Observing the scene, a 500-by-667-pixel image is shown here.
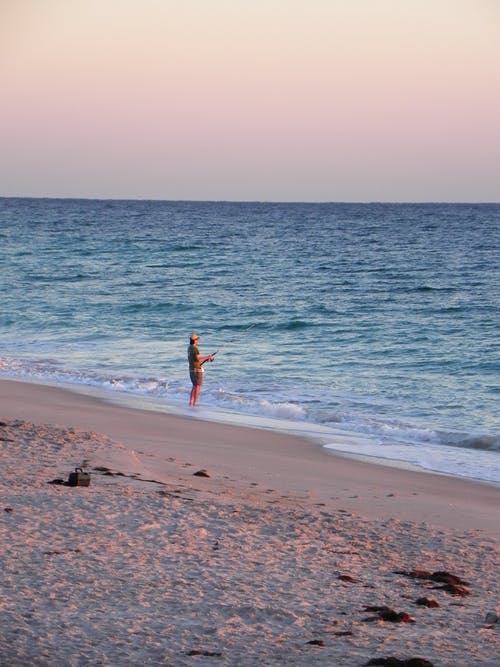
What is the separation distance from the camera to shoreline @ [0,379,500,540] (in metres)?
9.85

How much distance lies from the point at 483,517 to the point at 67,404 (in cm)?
814

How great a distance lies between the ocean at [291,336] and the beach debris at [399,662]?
657 centimetres

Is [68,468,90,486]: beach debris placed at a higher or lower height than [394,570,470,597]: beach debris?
higher

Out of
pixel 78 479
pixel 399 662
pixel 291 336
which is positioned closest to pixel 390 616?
pixel 399 662

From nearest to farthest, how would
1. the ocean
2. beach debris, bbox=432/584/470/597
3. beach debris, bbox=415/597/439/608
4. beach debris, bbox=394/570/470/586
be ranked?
1. beach debris, bbox=415/597/439/608
2. beach debris, bbox=432/584/470/597
3. beach debris, bbox=394/570/470/586
4. the ocean

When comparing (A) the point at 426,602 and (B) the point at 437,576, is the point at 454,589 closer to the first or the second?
(B) the point at 437,576

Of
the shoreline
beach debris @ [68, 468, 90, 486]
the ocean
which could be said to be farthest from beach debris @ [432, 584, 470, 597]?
the ocean

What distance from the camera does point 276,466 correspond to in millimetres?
11602

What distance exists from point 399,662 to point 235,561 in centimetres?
195

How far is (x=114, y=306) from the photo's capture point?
107 ft

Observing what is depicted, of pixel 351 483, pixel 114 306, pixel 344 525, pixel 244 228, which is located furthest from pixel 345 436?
pixel 244 228

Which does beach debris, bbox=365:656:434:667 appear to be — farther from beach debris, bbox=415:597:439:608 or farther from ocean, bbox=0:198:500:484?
ocean, bbox=0:198:500:484

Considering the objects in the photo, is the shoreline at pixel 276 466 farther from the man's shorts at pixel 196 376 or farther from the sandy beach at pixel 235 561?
the man's shorts at pixel 196 376

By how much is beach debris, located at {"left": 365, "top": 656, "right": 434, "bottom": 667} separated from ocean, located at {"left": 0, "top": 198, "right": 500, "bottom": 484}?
21.6 ft
